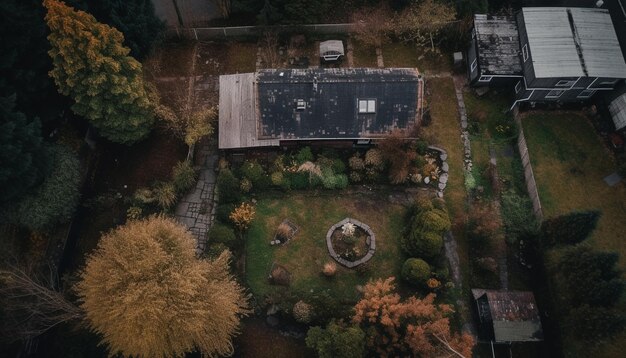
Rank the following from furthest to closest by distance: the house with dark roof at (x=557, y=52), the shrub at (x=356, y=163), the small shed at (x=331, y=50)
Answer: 1. the small shed at (x=331, y=50)
2. the house with dark roof at (x=557, y=52)
3. the shrub at (x=356, y=163)

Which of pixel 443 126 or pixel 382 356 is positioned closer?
pixel 382 356

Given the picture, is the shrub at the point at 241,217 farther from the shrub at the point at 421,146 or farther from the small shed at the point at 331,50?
the small shed at the point at 331,50

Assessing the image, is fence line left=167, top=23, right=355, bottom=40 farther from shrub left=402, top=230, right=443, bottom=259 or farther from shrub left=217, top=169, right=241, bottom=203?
shrub left=402, top=230, right=443, bottom=259

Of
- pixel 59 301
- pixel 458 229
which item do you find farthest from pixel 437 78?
pixel 59 301

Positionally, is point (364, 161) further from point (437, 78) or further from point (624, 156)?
point (624, 156)

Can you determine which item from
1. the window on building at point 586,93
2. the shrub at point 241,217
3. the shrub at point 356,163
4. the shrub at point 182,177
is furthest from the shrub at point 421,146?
the shrub at point 182,177

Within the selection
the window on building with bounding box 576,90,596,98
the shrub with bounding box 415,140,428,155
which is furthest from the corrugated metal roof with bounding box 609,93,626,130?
the shrub with bounding box 415,140,428,155
